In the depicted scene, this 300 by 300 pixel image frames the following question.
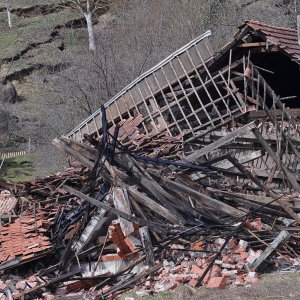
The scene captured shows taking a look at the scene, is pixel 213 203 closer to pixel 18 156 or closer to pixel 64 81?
pixel 64 81

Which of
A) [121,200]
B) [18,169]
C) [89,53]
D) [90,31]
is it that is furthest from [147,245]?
[90,31]

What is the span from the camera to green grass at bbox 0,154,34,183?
23.6 m

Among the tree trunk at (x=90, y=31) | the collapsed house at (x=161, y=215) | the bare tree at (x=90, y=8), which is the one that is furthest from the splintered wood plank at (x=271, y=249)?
the bare tree at (x=90, y=8)

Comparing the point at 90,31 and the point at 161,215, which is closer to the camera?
the point at 161,215

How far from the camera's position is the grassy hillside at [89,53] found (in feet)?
78.2

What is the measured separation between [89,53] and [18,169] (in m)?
6.03

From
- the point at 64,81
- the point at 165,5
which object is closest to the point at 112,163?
the point at 64,81

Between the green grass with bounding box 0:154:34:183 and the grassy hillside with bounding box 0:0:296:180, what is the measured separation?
1.14 ft

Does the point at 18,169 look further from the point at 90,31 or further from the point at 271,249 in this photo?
the point at 271,249

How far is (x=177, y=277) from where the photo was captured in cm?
838

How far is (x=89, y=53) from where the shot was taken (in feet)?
93.1

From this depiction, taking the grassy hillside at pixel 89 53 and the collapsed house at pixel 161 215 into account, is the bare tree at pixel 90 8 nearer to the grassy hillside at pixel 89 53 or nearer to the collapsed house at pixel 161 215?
the grassy hillside at pixel 89 53

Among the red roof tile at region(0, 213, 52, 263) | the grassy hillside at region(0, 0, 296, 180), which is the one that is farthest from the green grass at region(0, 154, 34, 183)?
the red roof tile at region(0, 213, 52, 263)

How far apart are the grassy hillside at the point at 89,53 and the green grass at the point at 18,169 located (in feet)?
1.14
